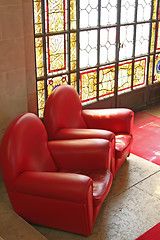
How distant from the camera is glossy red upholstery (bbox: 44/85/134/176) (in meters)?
3.48

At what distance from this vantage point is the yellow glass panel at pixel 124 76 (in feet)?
16.6

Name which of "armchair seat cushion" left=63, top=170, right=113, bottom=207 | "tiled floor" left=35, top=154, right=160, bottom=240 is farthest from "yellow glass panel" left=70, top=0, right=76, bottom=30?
"armchair seat cushion" left=63, top=170, right=113, bottom=207

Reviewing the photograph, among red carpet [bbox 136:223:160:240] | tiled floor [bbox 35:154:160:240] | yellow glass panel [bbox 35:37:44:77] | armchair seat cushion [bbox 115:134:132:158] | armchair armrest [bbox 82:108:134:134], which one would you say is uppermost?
yellow glass panel [bbox 35:37:44:77]

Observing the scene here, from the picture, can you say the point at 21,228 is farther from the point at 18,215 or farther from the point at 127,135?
the point at 127,135

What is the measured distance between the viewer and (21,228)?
286cm

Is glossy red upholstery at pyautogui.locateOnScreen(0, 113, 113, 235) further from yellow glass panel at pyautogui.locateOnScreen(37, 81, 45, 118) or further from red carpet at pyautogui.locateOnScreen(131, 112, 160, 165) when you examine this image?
red carpet at pyautogui.locateOnScreen(131, 112, 160, 165)

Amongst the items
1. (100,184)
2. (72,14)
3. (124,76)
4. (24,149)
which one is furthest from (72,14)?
(100,184)

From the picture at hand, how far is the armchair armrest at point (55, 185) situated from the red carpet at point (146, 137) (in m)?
1.61

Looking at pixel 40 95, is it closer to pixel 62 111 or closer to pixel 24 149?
pixel 62 111

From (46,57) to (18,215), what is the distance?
69.7 inches

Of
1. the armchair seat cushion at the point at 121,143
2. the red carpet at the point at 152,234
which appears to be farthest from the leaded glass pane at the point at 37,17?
the red carpet at the point at 152,234

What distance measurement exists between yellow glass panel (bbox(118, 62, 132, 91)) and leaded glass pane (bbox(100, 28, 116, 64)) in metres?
0.27

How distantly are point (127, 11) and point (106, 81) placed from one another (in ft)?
3.19

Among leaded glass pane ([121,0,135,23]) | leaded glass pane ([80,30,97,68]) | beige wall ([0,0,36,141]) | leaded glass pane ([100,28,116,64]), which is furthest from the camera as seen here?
leaded glass pane ([121,0,135,23])
